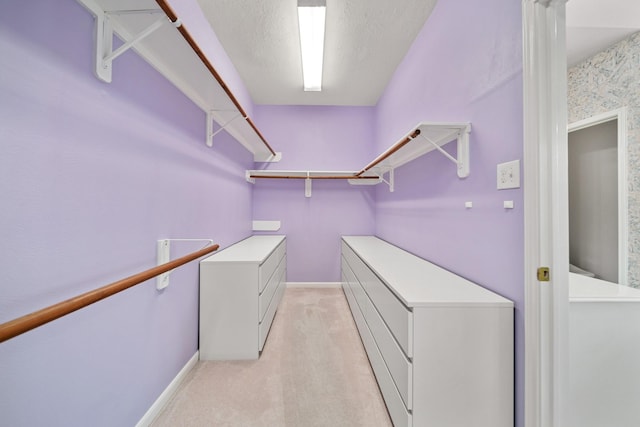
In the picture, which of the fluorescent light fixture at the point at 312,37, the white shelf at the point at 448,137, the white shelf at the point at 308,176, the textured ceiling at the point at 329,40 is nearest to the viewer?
the white shelf at the point at 448,137

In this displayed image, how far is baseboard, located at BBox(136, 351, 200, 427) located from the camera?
1.21 metres

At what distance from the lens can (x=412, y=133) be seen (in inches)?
56.3

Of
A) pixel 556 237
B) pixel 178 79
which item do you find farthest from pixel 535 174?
pixel 178 79

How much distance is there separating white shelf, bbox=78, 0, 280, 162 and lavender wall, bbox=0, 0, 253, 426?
0.16 feet

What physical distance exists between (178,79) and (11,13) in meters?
0.79

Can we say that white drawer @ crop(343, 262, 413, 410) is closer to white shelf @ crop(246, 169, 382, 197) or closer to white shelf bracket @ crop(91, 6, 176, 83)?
white shelf bracket @ crop(91, 6, 176, 83)

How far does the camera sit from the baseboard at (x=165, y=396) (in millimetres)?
1213

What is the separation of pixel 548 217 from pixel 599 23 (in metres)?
1.90

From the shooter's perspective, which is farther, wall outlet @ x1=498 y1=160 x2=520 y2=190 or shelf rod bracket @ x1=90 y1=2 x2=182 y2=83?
wall outlet @ x1=498 y1=160 x2=520 y2=190

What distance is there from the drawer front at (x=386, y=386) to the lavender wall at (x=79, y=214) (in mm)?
1300

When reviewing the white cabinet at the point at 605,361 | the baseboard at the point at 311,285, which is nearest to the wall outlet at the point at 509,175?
the white cabinet at the point at 605,361

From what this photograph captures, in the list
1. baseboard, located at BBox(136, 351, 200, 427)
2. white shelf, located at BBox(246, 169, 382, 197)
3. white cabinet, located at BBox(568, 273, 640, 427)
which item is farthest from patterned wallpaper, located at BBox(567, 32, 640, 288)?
baseboard, located at BBox(136, 351, 200, 427)

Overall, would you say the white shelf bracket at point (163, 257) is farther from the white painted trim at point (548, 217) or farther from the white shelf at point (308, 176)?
the white shelf at point (308, 176)

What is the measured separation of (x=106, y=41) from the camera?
0.95 m
